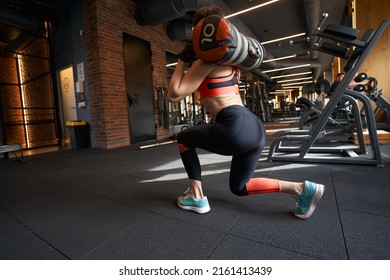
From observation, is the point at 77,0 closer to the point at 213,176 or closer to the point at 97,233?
the point at 213,176

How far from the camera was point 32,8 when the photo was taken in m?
5.17

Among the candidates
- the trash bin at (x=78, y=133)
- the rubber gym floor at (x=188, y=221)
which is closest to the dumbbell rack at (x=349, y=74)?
the rubber gym floor at (x=188, y=221)

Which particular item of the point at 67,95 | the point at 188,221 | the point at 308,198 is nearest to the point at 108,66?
the point at 67,95

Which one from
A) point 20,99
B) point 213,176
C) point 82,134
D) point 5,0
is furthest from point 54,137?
point 213,176

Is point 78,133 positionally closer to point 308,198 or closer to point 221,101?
point 221,101

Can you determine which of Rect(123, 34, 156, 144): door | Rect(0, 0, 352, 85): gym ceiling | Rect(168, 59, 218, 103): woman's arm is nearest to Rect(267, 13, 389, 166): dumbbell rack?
Rect(0, 0, 352, 85): gym ceiling

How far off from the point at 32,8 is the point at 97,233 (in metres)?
6.53

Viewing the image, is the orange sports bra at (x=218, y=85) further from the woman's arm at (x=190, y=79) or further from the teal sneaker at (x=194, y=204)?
the teal sneaker at (x=194, y=204)

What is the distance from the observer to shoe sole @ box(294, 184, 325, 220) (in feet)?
3.94

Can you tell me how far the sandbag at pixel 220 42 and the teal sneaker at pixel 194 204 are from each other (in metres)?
0.90

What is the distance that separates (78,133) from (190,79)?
446cm

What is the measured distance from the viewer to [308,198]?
4.02 feet

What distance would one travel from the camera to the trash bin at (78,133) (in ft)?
15.5

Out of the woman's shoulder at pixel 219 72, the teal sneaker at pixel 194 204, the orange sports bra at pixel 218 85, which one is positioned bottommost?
the teal sneaker at pixel 194 204
